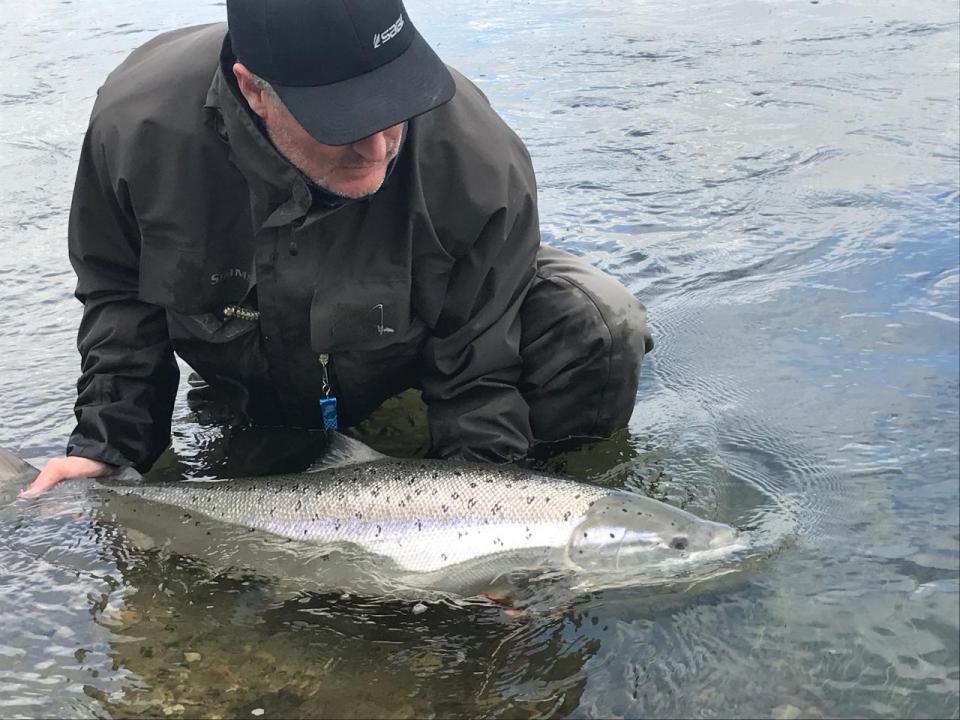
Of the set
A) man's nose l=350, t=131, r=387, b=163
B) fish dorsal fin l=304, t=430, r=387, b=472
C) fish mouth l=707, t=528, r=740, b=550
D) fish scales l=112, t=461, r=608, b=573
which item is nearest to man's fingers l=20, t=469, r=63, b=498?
fish scales l=112, t=461, r=608, b=573

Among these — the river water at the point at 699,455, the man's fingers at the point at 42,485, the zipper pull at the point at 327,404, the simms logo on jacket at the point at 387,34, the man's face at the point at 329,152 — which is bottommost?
the river water at the point at 699,455

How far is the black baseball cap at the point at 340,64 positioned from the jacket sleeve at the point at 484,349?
2.48 feet

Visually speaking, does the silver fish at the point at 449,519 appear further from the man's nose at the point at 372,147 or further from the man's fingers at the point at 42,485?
the man's nose at the point at 372,147

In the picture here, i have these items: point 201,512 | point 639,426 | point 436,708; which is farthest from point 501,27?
point 436,708

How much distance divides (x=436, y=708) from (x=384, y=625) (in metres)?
0.44

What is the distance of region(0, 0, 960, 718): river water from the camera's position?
122 inches

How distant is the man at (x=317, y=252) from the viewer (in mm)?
3146

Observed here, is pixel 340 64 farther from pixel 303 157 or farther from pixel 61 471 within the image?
pixel 61 471

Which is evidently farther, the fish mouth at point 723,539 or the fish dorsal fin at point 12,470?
the fish dorsal fin at point 12,470

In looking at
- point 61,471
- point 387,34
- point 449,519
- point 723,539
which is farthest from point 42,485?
point 723,539

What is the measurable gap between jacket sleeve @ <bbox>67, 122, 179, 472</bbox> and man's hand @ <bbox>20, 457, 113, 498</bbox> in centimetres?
3

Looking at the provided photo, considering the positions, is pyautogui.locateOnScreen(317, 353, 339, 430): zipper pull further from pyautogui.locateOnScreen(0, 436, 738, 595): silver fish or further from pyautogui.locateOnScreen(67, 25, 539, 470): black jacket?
pyautogui.locateOnScreen(0, 436, 738, 595): silver fish

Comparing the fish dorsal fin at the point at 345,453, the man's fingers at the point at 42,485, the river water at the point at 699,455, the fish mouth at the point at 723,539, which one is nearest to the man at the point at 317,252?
the man's fingers at the point at 42,485

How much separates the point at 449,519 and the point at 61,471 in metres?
1.41
